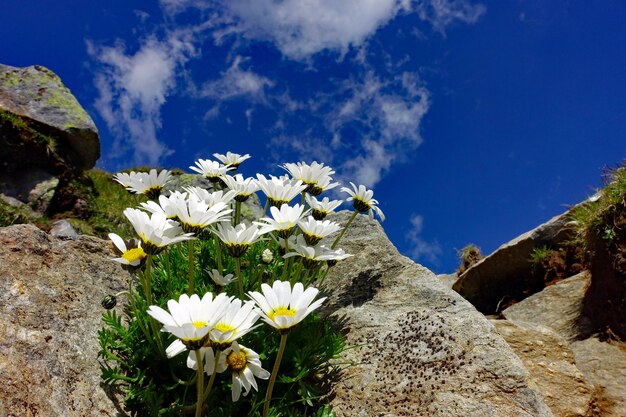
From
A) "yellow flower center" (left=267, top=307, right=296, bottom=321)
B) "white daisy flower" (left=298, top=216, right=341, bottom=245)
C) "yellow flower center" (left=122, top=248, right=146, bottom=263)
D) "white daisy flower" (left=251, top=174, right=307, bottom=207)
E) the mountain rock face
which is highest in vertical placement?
the mountain rock face

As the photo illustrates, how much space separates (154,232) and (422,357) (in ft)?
6.51

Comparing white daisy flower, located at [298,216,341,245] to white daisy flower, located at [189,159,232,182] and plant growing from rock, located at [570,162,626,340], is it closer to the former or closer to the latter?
white daisy flower, located at [189,159,232,182]

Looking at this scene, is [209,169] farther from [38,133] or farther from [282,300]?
[38,133]

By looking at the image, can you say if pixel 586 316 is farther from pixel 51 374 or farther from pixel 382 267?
pixel 51 374

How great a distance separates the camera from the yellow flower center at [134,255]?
9.32 feet

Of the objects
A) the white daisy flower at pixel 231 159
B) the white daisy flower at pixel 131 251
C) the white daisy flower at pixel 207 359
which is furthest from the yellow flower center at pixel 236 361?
the white daisy flower at pixel 231 159

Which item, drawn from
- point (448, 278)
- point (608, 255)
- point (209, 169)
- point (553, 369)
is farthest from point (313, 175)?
point (448, 278)

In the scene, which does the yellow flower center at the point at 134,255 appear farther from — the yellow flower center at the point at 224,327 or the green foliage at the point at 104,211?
the green foliage at the point at 104,211

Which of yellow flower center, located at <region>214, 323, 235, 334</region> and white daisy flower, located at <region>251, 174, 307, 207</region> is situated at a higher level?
white daisy flower, located at <region>251, 174, 307, 207</region>

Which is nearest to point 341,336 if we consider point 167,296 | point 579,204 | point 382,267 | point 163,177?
point 382,267

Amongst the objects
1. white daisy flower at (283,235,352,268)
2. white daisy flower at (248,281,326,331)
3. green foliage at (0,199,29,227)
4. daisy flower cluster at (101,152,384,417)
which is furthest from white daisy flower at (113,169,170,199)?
green foliage at (0,199,29,227)

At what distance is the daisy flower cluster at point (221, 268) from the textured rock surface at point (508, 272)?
5.52 m

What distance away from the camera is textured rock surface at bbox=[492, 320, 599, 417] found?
13.5 feet

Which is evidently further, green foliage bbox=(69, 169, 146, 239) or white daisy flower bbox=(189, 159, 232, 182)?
green foliage bbox=(69, 169, 146, 239)
